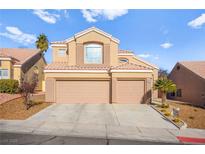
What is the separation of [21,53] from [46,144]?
24254mm

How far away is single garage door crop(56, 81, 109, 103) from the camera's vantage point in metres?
18.5

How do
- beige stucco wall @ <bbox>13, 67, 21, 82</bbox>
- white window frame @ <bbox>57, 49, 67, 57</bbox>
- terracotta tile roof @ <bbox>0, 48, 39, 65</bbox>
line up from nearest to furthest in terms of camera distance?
beige stucco wall @ <bbox>13, 67, 21, 82</bbox> → terracotta tile roof @ <bbox>0, 48, 39, 65</bbox> → white window frame @ <bbox>57, 49, 67, 57</bbox>

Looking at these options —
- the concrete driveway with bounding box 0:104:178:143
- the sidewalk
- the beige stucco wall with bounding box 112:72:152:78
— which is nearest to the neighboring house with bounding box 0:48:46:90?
the concrete driveway with bounding box 0:104:178:143

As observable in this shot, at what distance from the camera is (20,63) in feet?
78.5

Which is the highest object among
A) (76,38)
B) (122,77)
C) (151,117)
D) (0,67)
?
(76,38)

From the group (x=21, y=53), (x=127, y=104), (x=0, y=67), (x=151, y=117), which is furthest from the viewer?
(x=21, y=53)

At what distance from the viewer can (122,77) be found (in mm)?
17984

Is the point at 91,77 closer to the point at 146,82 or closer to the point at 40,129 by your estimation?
the point at 146,82

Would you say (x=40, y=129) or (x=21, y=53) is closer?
(x=40, y=129)

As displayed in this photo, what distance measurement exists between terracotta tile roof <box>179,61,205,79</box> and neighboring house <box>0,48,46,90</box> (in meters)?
22.9

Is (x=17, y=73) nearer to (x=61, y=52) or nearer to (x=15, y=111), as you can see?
(x=61, y=52)

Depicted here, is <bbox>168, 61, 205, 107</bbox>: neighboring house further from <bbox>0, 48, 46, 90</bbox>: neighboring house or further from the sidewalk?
<bbox>0, 48, 46, 90</bbox>: neighboring house

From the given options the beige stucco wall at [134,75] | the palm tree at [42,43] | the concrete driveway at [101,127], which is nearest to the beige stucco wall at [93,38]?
the beige stucco wall at [134,75]

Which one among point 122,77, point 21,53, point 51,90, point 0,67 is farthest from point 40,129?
point 21,53
